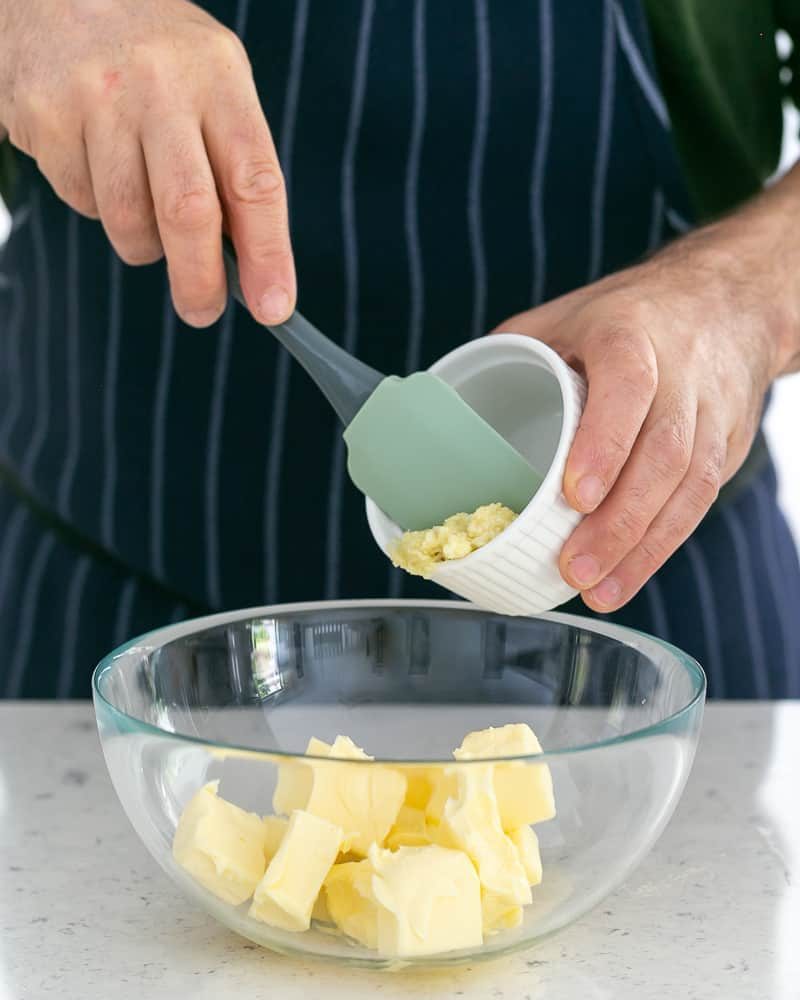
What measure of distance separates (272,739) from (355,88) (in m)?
0.67

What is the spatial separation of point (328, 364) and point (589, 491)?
0.21 m

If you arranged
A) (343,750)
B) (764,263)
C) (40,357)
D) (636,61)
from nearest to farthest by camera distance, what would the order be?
(343,750) < (764,263) < (636,61) < (40,357)

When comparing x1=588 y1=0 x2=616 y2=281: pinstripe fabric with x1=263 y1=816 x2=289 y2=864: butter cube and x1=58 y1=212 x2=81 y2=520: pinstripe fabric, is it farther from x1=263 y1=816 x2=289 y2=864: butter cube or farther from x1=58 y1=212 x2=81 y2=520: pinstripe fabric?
x1=263 y1=816 x2=289 y2=864: butter cube

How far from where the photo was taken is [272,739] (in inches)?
38.9

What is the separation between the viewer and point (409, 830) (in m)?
0.81

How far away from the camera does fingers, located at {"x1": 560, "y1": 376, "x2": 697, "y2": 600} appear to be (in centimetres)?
89

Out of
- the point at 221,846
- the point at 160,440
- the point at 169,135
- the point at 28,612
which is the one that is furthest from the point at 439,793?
the point at 28,612

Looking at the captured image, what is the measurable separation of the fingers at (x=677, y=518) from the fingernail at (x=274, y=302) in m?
0.29

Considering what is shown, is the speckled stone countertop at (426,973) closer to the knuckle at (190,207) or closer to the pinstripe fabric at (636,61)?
the knuckle at (190,207)

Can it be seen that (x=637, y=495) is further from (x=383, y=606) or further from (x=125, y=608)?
(x=125, y=608)

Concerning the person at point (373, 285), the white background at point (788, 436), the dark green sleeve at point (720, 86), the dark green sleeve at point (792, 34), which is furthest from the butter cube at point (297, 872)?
the white background at point (788, 436)

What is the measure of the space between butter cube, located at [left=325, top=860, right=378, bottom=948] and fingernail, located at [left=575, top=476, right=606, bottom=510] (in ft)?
0.85

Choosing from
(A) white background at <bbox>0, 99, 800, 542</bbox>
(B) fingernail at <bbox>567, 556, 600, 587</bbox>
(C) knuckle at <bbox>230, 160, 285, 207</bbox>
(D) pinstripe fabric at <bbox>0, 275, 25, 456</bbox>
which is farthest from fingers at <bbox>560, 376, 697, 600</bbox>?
(A) white background at <bbox>0, 99, 800, 542</bbox>

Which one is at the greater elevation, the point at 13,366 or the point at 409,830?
the point at 13,366
